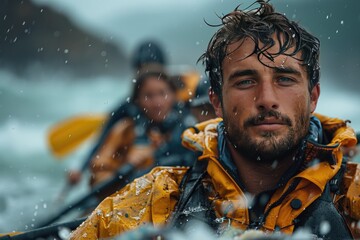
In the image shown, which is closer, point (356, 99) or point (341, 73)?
point (356, 99)

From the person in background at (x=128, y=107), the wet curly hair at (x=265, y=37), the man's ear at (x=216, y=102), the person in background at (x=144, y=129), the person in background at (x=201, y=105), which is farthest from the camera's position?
the person in background at (x=128, y=107)

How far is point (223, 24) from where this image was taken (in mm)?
2598

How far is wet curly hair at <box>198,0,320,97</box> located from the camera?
2422 millimetres

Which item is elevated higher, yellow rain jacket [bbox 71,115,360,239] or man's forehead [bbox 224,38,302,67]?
man's forehead [bbox 224,38,302,67]

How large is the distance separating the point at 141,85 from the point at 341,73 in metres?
10.8

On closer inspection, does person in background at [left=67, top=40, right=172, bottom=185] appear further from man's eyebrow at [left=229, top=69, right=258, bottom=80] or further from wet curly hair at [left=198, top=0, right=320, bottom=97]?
man's eyebrow at [left=229, top=69, right=258, bottom=80]


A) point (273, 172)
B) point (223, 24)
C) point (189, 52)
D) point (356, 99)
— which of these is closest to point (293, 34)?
point (223, 24)

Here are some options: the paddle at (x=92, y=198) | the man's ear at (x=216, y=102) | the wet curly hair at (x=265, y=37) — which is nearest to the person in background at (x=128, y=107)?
the paddle at (x=92, y=198)

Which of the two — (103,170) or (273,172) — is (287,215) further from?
(103,170)

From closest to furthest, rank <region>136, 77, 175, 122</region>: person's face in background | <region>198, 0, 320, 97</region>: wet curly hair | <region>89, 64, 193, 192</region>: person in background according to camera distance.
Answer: <region>198, 0, 320, 97</region>: wet curly hair, <region>89, 64, 193, 192</region>: person in background, <region>136, 77, 175, 122</region>: person's face in background

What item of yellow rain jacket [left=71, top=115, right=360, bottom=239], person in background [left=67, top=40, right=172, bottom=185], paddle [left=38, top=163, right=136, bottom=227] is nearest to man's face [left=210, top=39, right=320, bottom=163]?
yellow rain jacket [left=71, top=115, right=360, bottom=239]

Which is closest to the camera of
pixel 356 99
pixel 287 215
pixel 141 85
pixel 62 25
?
pixel 287 215

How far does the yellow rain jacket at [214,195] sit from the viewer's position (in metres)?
2.33

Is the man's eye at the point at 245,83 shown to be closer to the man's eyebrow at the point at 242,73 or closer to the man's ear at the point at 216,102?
the man's eyebrow at the point at 242,73
